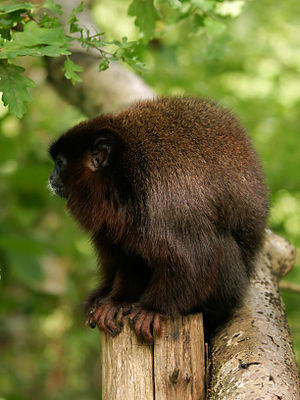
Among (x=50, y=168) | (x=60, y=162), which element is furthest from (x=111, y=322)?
(x=50, y=168)

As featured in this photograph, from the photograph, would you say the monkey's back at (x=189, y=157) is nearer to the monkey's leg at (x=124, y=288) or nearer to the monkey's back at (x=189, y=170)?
the monkey's back at (x=189, y=170)

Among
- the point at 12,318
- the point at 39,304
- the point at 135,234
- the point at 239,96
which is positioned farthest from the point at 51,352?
the point at 135,234

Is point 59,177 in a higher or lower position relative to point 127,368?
higher

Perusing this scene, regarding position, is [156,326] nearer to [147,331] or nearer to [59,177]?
[147,331]

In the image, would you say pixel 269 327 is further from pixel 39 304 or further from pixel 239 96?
pixel 239 96

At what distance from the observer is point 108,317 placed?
2.54 metres

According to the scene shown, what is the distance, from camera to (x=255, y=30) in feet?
21.7

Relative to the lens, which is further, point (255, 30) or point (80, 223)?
point (255, 30)

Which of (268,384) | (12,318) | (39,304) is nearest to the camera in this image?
(268,384)

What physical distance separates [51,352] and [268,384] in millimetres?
6391

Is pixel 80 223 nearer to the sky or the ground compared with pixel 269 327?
nearer to the sky

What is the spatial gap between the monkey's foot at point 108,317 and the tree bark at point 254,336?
0.05 metres

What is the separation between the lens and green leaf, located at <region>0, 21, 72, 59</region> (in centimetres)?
200

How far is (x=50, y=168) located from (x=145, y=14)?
2217mm
